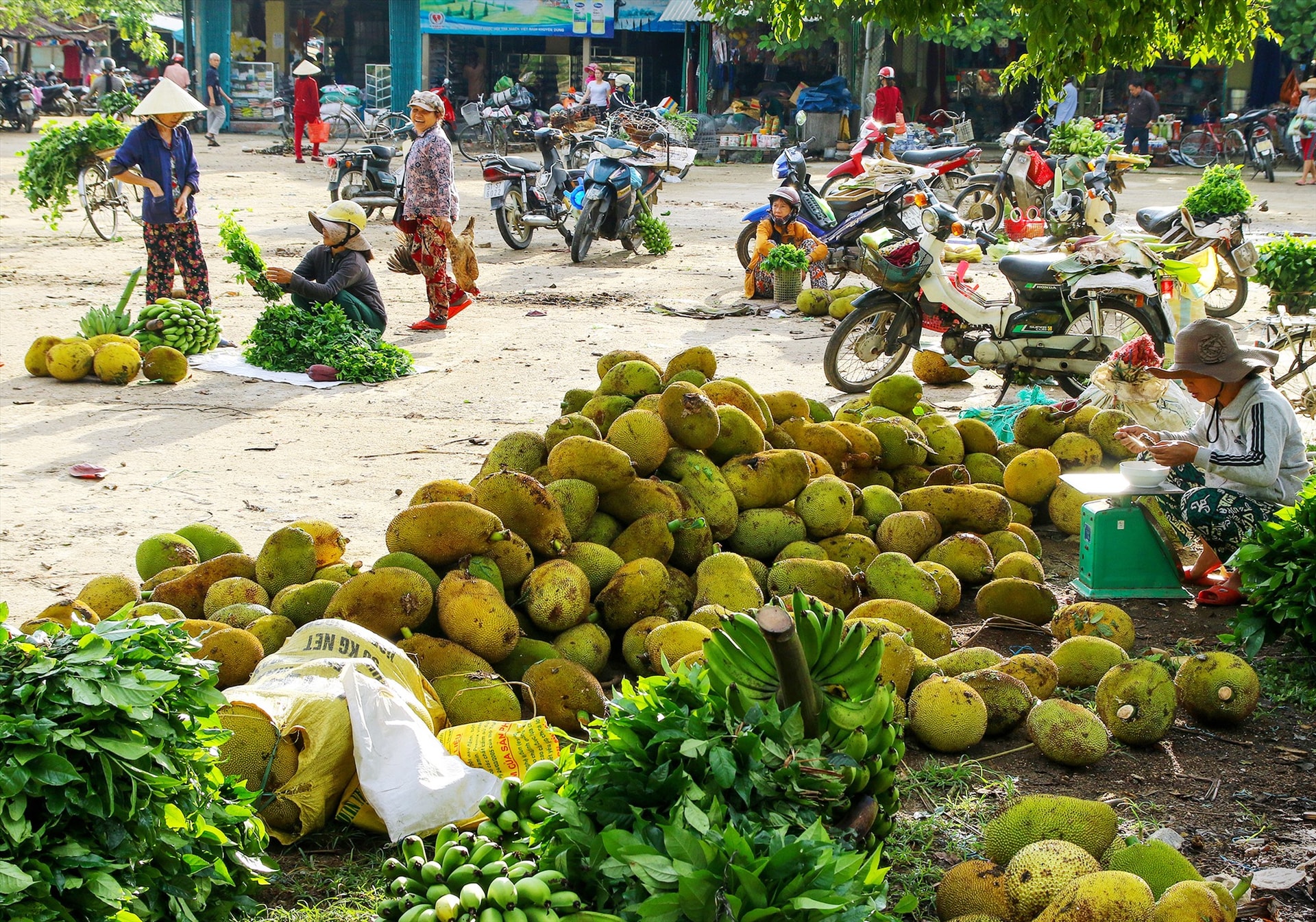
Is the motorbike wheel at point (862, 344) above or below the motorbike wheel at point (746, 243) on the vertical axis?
below

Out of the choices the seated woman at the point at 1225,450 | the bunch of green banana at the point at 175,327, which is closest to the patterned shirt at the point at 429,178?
the bunch of green banana at the point at 175,327

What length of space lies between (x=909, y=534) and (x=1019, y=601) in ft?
1.90

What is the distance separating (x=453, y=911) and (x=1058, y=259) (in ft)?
21.7

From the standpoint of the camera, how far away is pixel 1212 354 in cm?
471

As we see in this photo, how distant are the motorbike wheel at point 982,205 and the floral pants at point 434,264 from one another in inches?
290

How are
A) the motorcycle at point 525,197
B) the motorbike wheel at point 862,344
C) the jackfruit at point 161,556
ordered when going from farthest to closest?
1. the motorcycle at point 525,197
2. the motorbike wheel at point 862,344
3. the jackfruit at point 161,556

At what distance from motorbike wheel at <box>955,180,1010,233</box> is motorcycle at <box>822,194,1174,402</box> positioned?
686 centimetres

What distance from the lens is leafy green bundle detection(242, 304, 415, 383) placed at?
8516 millimetres

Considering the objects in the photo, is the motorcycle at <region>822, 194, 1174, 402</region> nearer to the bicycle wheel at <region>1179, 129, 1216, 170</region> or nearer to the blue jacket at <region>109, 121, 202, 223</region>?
the blue jacket at <region>109, 121, 202, 223</region>

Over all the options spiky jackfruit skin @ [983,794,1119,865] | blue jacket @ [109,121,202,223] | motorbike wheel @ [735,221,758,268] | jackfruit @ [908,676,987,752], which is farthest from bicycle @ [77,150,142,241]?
spiky jackfruit skin @ [983,794,1119,865]

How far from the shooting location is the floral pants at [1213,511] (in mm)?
4922

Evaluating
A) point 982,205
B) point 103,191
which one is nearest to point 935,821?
point 982,205

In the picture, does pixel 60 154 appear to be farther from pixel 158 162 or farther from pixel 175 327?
pixel 175 327

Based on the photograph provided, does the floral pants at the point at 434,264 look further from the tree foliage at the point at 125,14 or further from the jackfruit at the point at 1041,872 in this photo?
the tree foliage at the point at 125,14
